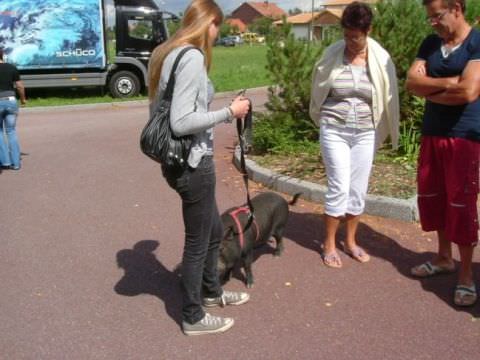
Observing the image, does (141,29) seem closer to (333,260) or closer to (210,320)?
(333,260)

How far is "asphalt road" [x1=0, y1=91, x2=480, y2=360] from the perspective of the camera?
10.7ft

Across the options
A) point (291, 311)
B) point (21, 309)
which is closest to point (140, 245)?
point (21, 309)

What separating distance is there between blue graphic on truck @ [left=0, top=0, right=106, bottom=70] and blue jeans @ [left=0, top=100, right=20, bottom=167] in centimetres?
775

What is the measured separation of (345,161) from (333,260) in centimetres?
82

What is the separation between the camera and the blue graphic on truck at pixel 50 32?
14.8 metres

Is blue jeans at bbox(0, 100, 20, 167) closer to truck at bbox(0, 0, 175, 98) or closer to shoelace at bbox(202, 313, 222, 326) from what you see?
shoelace at bbox(202, 313, 222, 326)

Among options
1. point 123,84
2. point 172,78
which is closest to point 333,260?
point 172,78

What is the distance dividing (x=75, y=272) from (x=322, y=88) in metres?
2.45

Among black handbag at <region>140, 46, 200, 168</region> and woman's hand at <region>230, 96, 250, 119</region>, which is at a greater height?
woman's hand at <region>230, 96, 250, 119</region>

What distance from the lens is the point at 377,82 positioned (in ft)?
12.9

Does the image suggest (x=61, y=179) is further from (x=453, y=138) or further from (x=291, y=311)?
(x=453, y=138)

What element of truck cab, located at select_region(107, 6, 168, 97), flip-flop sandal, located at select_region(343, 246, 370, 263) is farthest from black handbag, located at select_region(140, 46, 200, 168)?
truck cab, located at select_region(107, 6, 168, 97)

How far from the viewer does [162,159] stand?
2.93 meters

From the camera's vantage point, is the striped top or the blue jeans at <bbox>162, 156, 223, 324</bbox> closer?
the blue jeans at <bbox>162, 156, 223, 324</bbox>
